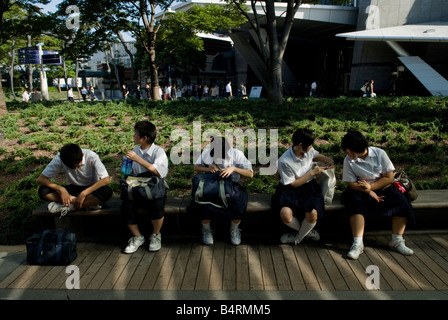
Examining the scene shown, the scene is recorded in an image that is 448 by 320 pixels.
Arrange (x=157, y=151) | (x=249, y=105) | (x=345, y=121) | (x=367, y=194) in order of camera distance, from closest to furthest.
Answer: (x=367, y=194), (x=157, y=151), (x=345, y=121), (x=249, y=105)

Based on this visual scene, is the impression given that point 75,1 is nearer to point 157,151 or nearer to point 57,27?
point 57,27

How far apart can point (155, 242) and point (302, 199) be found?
1.91 meters

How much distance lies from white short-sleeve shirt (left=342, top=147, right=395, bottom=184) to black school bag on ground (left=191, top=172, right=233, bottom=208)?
143 cm

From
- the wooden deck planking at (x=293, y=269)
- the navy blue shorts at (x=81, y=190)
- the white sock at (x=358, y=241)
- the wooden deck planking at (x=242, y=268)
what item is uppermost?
the navy blue shorts at (x=81, y=190)

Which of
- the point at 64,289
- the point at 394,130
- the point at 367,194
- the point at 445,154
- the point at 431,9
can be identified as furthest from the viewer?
the point at 431,9

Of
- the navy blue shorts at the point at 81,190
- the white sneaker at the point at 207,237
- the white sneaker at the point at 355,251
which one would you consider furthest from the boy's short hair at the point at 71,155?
the white sneaker at the point at 355,251

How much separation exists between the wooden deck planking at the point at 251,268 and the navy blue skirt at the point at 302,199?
509 millimetres

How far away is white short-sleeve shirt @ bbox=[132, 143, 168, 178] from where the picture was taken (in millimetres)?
4414

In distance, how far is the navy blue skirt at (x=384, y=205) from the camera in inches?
160

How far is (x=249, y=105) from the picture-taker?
432 inches

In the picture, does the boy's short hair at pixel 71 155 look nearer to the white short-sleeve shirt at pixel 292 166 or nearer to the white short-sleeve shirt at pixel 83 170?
the white short-sleeve shirt at pixel 83 170

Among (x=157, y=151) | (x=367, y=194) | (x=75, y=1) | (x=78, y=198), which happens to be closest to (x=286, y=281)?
(x=367, y=194)

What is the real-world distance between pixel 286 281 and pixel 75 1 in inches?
625

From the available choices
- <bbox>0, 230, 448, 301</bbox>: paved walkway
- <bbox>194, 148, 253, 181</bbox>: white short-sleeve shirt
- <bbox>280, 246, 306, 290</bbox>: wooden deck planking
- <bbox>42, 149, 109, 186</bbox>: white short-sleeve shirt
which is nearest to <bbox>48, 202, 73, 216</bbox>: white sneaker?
<bbox>42, 149, 109, 186</bbox>: white short-sleeve shirt
